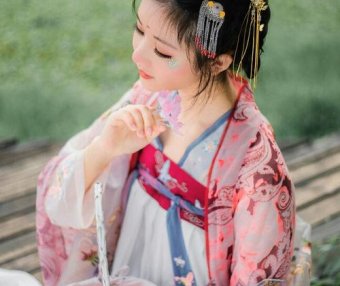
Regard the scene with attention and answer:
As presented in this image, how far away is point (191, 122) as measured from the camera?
165cm

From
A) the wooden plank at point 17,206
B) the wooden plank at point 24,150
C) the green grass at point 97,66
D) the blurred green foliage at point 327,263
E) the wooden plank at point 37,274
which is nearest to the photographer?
the blurred green foliage at point 327,263

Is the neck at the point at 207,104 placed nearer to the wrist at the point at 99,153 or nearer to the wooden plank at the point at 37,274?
the wrist at the point at 99,153

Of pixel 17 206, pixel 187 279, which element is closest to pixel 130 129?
pixel 187 279

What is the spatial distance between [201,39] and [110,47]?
2.53m

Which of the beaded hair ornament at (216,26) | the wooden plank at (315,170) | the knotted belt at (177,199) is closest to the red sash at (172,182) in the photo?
the knotted belt at (177,199)

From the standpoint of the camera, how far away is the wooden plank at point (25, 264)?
2.48m

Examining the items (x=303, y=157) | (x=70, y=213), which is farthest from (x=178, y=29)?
(x=303, y=157)

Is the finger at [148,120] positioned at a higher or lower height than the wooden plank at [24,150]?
higher

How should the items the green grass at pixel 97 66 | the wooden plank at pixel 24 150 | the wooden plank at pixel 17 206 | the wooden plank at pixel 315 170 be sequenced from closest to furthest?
the wooden plank at pixel 17 206
the wooden plank at pixel 315 170
the wooden plank at pixel 24 150
the green grass at pixel 97 66

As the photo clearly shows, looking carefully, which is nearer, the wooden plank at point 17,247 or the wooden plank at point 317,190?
the wooden plank at point 17,247

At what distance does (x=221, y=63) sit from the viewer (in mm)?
1507

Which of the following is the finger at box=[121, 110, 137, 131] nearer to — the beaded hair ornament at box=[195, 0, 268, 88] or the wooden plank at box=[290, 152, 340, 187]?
the beaded hair ornament at box=[195, 0, 268, 88]

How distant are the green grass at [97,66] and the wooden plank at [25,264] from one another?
0.84 metres

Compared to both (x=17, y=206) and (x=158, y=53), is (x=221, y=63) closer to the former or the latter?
(x=158, y=53)
